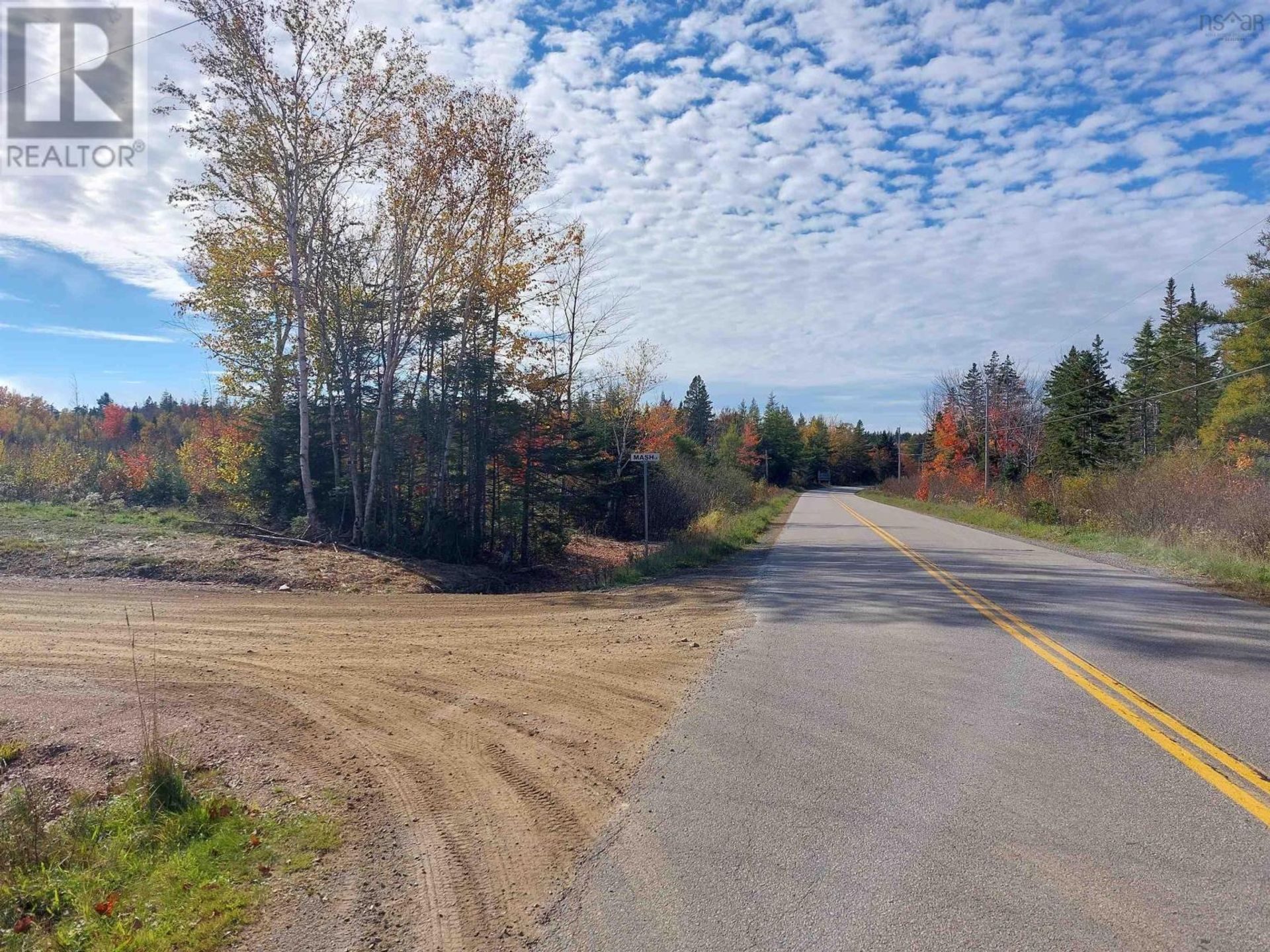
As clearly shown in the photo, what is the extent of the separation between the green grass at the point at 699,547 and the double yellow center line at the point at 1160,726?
25.3 ft

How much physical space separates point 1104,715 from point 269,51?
19.2m

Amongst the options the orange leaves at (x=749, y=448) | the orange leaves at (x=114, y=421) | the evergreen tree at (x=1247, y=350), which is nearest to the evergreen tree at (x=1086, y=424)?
the evergreen tree at (x=1247, y=350)

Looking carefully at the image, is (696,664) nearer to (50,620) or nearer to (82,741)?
(82,741)

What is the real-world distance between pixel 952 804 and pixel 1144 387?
71.0 metres

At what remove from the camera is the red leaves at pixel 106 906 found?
396 cm

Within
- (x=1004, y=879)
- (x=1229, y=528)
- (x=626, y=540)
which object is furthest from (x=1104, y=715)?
(x=626, y=540)

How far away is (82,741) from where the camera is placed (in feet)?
20.3

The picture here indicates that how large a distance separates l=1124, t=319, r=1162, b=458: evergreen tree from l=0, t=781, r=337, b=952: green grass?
6475 centimetres

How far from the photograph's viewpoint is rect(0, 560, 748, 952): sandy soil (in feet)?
13.1

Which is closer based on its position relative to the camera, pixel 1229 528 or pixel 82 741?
pixel 82 741

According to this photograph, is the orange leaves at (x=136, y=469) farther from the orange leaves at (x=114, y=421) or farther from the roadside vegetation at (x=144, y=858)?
the orange leaves at (x=114, y=421)

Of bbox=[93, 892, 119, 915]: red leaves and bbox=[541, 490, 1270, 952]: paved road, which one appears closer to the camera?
bbox=[541, 490, 1270, 952]: paved road

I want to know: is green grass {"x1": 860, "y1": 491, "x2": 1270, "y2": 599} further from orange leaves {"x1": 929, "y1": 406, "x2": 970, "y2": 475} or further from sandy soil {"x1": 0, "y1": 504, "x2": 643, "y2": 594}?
orange leaves {"x1": 929, "y1": 406, "x2": 970, "y2": 475}

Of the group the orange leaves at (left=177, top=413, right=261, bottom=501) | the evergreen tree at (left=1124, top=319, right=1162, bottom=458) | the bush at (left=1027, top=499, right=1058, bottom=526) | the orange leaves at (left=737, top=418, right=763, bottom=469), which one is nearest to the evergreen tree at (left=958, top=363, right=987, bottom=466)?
the evergreen tree at (left=1124, top=319, right=1162, bottom=458)
